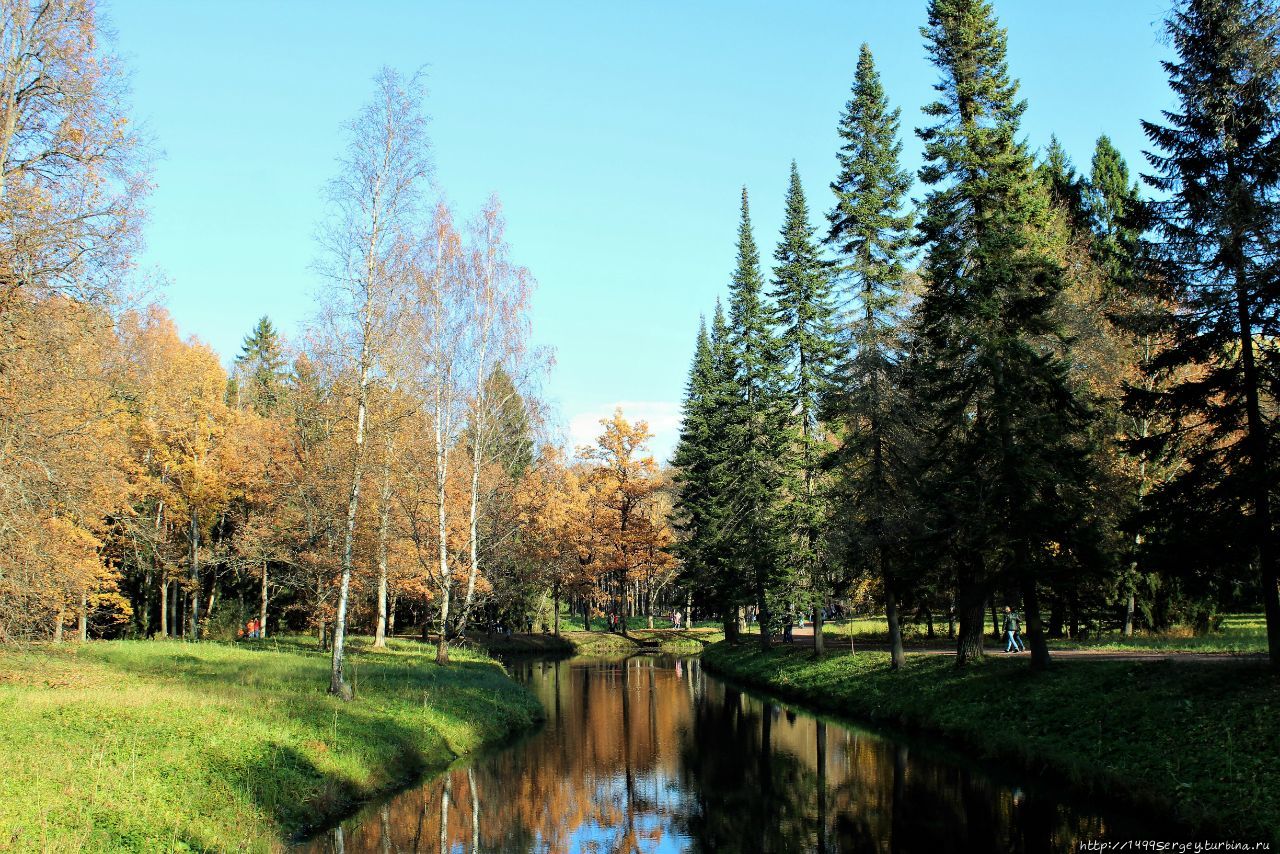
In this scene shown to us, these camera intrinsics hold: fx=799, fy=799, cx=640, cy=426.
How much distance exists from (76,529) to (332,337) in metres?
14.9

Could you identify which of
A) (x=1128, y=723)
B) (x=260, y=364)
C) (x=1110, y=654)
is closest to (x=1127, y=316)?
(x=1128, y=723)

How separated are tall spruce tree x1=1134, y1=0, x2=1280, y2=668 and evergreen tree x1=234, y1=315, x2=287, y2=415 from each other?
5353cm

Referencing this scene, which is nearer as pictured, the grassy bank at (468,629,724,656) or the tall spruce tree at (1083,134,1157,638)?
the tall spruce tree at (1083,134,1157,638)

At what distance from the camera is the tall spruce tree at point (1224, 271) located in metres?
16.4

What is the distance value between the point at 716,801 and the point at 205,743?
1023 centimetres

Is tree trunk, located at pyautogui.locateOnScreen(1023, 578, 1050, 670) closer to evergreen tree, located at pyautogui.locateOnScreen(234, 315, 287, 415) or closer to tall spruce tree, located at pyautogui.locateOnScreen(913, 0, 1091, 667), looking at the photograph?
tall spruce tree, located at pyautogui.locateOnScreen(913, 0, 1091, 667)

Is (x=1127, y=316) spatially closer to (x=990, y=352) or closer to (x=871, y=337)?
(x=990, y=352)

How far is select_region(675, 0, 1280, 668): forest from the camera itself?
677 inches

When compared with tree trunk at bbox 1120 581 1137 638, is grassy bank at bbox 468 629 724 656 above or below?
below

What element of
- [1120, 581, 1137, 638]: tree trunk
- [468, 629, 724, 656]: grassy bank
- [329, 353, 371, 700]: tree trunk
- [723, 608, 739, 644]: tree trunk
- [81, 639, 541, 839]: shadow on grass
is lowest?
[468, 629, 724, 656]: grassy bank

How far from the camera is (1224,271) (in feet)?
57.4

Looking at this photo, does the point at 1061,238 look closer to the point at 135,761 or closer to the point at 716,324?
the point at 716,324

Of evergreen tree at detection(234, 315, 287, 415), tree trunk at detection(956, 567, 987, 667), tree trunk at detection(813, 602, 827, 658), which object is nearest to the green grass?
tree trunk at detection(956, 567, 987, 667)

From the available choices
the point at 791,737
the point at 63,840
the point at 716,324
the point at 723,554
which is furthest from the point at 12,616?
the point at 716,324
